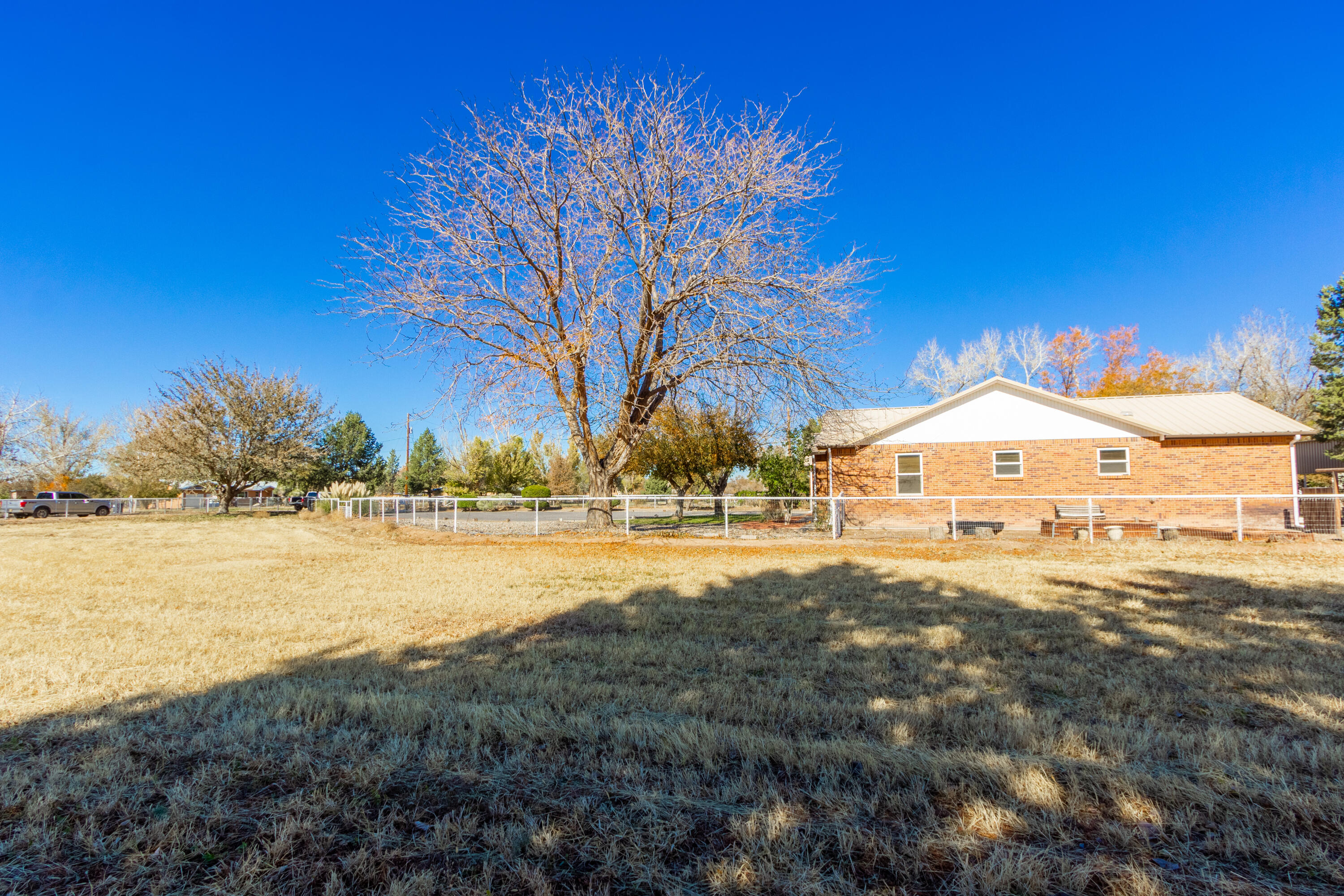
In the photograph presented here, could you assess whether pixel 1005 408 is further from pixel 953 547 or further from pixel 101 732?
pixel 101 732

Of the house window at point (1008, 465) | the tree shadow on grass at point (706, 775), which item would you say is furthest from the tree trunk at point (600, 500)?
the tree shadow on grass at point (706, 775)

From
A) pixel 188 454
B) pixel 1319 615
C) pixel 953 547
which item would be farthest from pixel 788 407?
pixel 188 454

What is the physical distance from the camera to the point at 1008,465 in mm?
20047

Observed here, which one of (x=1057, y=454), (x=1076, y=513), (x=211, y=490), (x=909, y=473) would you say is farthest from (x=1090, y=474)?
(x=211, y=490)

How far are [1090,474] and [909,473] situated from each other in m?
5.13

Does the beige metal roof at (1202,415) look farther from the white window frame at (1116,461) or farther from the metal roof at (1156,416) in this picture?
the white window frame at (1116,461)

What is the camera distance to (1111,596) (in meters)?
7.74

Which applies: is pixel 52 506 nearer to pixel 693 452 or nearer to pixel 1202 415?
pixel 693 452

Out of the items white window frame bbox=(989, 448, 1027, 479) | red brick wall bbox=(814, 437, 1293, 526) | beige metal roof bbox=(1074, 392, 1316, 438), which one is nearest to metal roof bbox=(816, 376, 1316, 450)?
beige metal roof bbox=(1074, 392, 1316, 438)

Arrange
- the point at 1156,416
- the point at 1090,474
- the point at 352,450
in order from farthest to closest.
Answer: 1. the point at 352,450
2. the point at 1156,416
3. the point at 1090,474

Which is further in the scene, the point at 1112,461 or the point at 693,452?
the point at 693,452

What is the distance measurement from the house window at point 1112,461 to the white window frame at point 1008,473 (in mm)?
2064

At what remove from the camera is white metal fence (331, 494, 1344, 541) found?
14484mm

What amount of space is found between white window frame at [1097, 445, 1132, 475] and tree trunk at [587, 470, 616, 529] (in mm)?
14644
